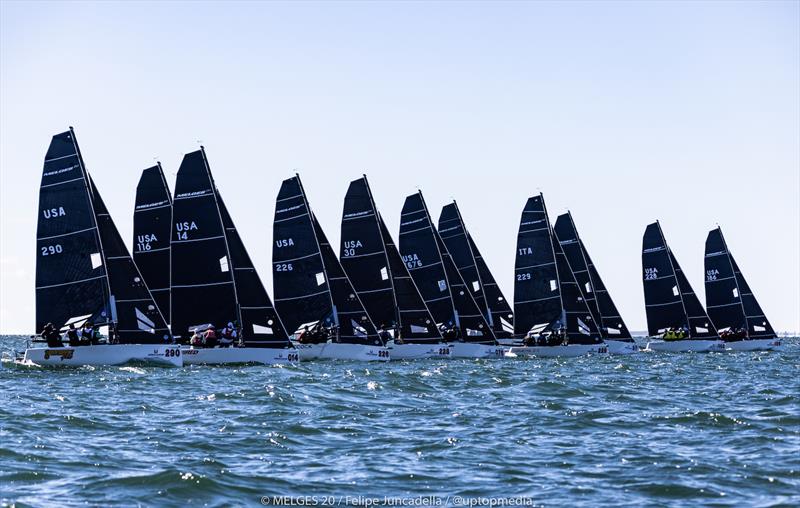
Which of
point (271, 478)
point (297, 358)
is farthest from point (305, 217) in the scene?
point (271, 478)

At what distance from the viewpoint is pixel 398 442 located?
18234 mm

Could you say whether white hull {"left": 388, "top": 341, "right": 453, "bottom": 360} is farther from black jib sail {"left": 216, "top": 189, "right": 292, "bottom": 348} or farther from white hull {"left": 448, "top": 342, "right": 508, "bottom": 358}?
black jib sail {"left": 216, "top": 189, "right": 292, "bottom": 348}

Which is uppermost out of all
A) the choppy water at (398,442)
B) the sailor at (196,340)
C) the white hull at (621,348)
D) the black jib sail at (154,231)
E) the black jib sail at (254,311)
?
the black jib sail at (154,231)

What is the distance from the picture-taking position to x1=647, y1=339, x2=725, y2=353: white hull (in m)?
71.2

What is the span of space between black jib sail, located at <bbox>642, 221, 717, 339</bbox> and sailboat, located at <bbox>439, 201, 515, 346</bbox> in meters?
11.0

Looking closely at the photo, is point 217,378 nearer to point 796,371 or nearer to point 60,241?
point 60,241

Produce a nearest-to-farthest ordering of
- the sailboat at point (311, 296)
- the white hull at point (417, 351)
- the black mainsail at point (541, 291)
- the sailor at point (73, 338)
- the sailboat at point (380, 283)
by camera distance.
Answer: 1. the sailor at point (73, 338)
2. the sailboat at point (311, 296)
3. the white hull at point (417, 351)
4. the sailboat at point (380, 283)
5. the black mainsail at point (541, 291)

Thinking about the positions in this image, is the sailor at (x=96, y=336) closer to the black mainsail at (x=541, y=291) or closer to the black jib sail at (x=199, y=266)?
the black jib sail at (x=199, y=266)

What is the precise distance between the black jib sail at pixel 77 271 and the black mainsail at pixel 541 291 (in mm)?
27755

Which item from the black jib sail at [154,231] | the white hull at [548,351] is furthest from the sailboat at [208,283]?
the white hull at [548,351]

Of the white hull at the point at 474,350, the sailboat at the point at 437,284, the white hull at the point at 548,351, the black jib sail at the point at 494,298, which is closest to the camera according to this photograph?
the white hull at the point at 474,350

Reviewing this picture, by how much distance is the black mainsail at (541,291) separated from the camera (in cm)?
6309

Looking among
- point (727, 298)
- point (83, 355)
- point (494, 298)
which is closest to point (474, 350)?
point (494, 298)

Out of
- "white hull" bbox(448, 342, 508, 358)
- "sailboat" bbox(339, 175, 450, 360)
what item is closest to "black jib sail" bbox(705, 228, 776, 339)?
"white hull" bbox(448, 342, 508, 358)
